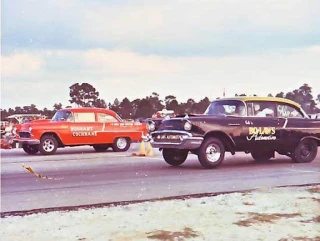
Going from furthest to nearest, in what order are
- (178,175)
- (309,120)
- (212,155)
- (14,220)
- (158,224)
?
(309,120), (212,155), (178,175), (14,220), (158,224)

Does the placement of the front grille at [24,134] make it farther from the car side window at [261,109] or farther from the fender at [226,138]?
the car side window at [261,109]

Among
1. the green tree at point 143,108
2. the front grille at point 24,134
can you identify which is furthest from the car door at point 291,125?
the front grille at point 24,134

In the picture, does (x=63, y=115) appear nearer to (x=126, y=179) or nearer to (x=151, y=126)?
(x=151, y=126)

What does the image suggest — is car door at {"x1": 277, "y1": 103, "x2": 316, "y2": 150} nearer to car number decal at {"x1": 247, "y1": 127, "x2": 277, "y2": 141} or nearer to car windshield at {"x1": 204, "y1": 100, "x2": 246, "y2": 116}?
car number decal at {"x1": 247, "y1": 127, "x2": 277, "y2": 141}

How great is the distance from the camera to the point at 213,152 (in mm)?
9492

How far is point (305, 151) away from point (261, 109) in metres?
1.49

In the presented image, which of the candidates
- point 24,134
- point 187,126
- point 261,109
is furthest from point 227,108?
point 24,134

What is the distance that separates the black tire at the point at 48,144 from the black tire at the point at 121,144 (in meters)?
1.69

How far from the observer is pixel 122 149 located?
14359mm

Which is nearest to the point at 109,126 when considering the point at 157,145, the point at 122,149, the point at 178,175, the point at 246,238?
the point at 122,149

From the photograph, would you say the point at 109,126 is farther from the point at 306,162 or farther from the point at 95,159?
the point at 306,162

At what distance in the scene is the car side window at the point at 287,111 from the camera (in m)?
10.3

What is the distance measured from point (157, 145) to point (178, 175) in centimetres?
126

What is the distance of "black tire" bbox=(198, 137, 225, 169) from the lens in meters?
9.35
